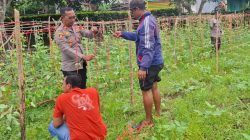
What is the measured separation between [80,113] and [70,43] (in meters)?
1.50

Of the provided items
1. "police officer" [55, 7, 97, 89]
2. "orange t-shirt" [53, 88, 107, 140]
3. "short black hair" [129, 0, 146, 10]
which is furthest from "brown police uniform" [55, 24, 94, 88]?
"orange t-shirt" [53, 88, 107, 140]

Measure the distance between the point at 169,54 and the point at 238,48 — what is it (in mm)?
2962

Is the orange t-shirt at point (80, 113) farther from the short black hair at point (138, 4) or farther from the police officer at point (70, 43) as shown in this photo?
the short black hair at point (138, 4)

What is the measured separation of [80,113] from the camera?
3.72 m

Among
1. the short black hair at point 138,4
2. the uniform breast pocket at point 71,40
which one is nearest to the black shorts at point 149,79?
the short black hair at point 138,4

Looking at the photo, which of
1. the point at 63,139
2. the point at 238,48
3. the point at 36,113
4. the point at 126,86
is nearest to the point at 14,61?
the point at 36,113

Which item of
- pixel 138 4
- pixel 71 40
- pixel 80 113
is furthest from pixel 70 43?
pixel 80 113

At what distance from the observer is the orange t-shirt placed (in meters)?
3.72

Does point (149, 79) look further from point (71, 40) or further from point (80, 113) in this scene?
point (80, 113)

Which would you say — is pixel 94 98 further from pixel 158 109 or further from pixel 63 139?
pixel 158 109

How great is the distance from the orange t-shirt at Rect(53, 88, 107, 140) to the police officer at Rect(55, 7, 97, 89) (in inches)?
40.5

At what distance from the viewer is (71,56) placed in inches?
197

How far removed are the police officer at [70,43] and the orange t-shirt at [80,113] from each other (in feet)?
3.37

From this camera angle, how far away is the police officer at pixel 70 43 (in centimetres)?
479
